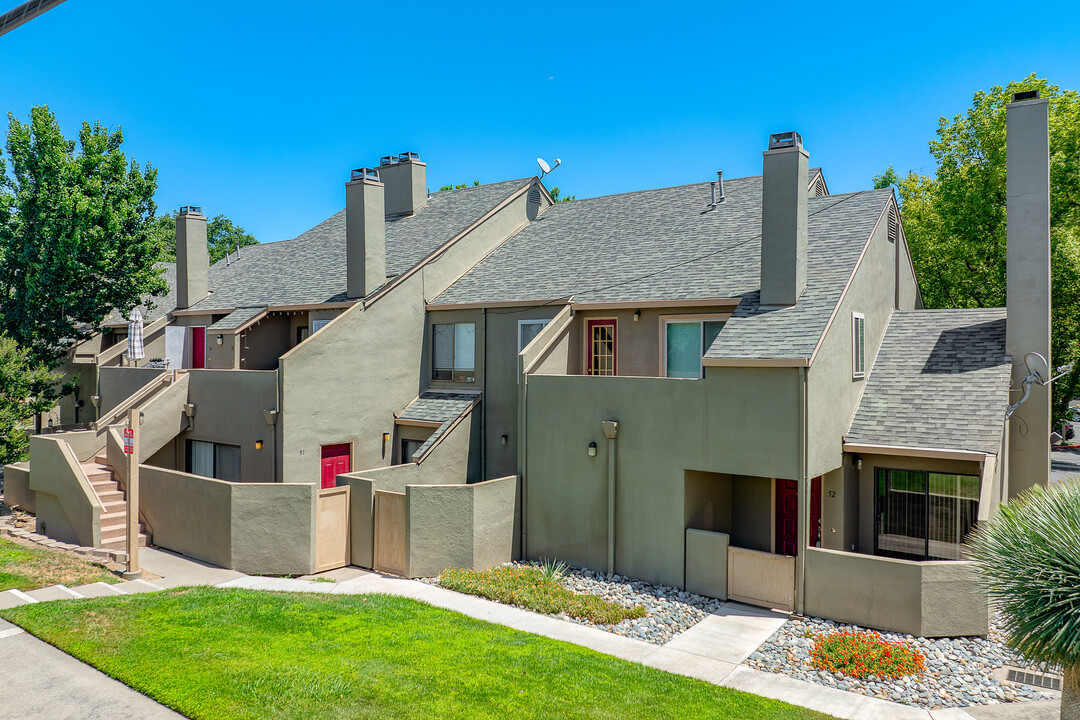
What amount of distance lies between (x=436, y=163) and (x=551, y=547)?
15.8 metres

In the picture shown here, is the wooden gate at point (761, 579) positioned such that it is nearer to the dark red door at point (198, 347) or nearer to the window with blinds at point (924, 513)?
the window with blinds at point (924, 513)

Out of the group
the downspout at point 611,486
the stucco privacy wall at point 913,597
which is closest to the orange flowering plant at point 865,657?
the stucco privacy wall at point 913,597

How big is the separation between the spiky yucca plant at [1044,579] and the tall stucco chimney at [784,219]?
6.68 metres

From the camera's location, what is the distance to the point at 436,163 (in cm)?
2575

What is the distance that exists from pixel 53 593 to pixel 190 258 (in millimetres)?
15946

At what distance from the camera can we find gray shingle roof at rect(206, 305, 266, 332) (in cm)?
2008

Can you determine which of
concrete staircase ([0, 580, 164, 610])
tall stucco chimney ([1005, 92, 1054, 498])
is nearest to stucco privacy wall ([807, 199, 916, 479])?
tall stucco chimney ([1005, 92, 1054, 498])

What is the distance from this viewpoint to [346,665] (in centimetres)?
901

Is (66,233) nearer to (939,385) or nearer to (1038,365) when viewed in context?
(939,385)

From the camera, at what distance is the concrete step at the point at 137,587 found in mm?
12473

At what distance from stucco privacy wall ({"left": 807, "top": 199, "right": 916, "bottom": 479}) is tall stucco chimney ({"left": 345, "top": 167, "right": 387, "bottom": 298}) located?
11960mm

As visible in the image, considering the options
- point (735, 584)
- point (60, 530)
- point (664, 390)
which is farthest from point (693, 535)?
point (60, 530)

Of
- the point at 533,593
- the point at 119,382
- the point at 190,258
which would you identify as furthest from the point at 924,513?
the point at 190,258

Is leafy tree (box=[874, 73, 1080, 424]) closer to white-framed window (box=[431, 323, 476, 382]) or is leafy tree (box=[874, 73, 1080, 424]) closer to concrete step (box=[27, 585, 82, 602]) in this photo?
white-framed window (box=[431, 323, 476, 382])
